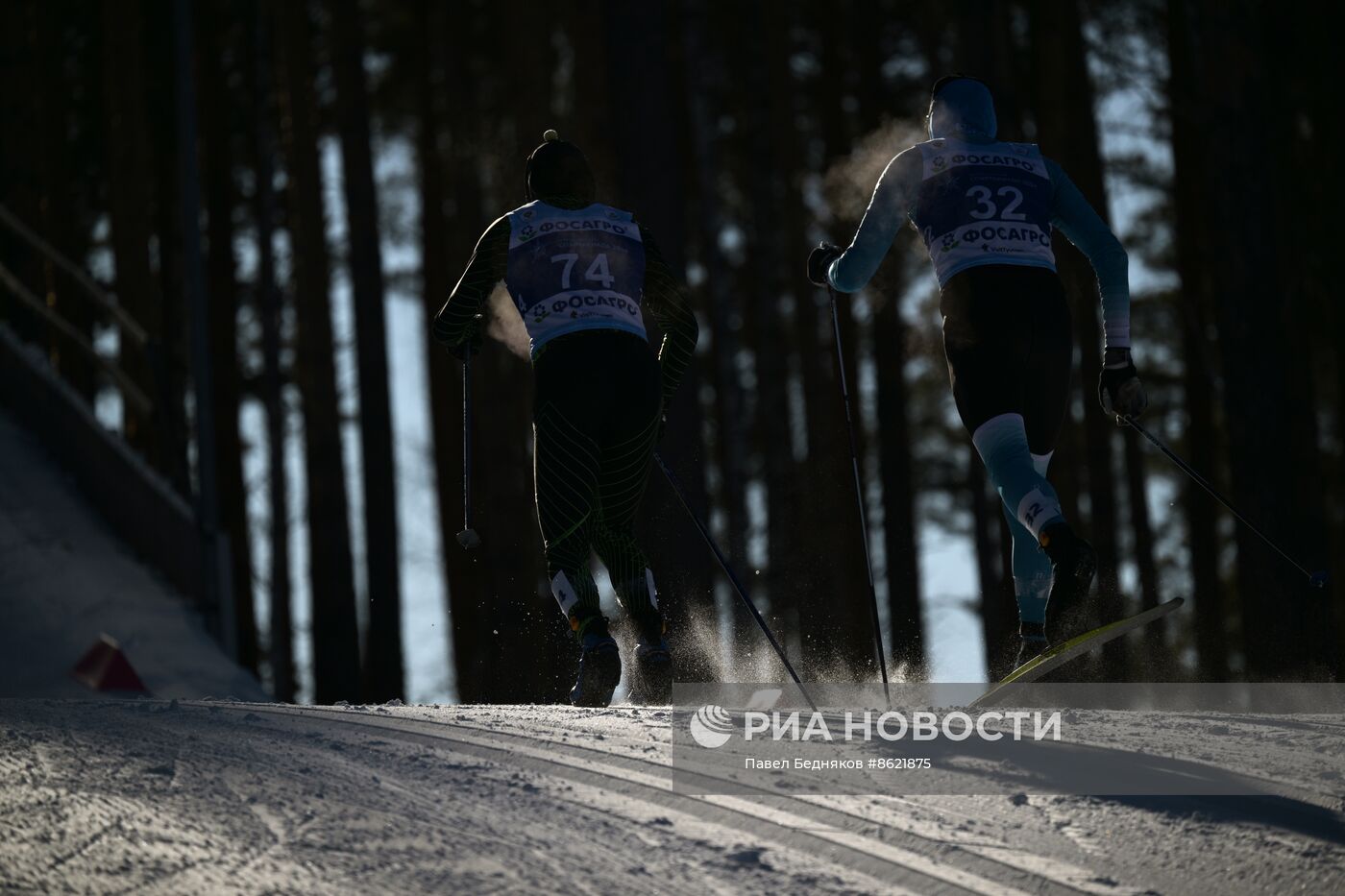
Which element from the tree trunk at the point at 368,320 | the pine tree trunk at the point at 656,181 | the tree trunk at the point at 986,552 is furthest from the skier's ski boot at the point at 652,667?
the tree trunk at the point at 986,552

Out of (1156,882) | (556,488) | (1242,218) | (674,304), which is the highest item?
(1242,218)

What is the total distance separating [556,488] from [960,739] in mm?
2236

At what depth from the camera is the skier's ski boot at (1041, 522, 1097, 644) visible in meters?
5.62

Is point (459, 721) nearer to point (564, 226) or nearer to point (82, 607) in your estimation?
point (564, 226)

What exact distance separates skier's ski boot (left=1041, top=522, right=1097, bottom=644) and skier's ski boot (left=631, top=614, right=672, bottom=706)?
160 centimetres

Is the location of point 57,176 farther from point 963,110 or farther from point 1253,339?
point 963,110

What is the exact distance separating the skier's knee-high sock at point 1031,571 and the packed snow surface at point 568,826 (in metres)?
1.47

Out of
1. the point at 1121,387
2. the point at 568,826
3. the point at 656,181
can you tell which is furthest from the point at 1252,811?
the point at 656,181

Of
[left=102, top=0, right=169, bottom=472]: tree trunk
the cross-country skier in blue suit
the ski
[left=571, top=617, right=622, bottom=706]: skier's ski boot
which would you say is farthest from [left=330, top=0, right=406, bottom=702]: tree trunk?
the ski

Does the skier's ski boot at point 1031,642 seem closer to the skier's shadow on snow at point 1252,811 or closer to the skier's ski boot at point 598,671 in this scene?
the skier's ski boot at point 598,671

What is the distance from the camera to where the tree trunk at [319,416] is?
1466cm

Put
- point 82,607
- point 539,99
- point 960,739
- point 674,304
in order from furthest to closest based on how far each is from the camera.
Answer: point 539,99 → point 82,607 → point 674,304 → point 960,739

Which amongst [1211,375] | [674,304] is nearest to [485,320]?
[674,304]

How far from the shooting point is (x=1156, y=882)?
138 inches
